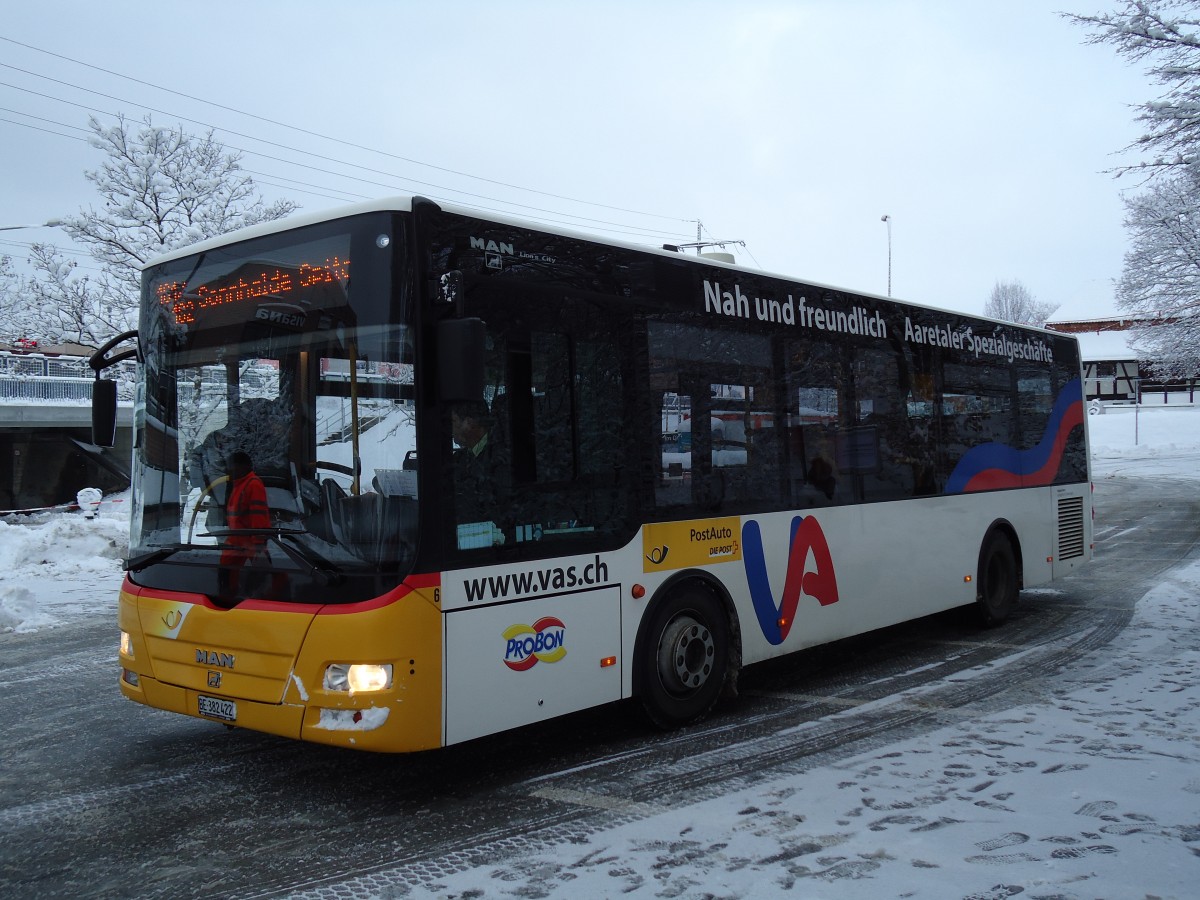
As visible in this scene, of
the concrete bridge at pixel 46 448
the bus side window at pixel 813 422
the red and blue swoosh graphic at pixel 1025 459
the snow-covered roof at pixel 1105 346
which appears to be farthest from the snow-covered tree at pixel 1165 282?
the snow-covered roof at pixel 1105 346

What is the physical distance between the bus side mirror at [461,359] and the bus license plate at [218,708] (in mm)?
1989

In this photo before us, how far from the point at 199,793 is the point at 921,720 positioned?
4.46m

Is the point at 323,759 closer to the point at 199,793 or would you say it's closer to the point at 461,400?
the point at 199,793

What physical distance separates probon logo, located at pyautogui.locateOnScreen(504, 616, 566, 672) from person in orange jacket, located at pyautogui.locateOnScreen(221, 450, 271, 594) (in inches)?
54.5

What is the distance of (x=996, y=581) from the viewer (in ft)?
34.8

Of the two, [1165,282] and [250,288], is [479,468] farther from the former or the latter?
[1165,282]

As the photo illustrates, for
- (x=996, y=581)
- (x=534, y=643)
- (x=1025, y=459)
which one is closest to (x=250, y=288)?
(x=534, y=643)

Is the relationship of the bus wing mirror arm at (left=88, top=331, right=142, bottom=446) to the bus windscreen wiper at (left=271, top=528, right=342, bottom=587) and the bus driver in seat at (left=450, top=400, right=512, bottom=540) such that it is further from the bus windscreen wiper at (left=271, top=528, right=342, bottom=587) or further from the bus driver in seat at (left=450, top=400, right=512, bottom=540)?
the bus driver in seat at (left=450, top=400, right=512, bottom=540)

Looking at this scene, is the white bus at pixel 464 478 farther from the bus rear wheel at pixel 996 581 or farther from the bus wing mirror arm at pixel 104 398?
the bus rear wheel at pixel 996 581

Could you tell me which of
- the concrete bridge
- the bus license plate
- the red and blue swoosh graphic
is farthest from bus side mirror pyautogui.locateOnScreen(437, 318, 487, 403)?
the concrete bridge

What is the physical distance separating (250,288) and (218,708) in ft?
7.36

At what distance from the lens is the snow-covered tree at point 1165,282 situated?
105 ft

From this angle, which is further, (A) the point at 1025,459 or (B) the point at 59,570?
(B) the point at 59,570

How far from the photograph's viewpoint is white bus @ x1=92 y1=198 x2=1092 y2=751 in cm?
498
